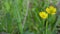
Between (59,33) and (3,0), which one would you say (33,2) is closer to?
(3,0)

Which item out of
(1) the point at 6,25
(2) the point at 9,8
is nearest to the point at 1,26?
(1) the point at 6,25

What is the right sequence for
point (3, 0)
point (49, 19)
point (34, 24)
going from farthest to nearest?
point (3, 0)
point (34, 24)
point (49, 19)

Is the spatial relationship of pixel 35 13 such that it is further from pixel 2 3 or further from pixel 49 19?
pixel 2 3

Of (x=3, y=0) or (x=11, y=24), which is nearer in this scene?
(x=11, y=24)

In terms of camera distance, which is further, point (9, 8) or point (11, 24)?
point (9, 8)

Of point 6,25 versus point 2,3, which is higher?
point 2,3

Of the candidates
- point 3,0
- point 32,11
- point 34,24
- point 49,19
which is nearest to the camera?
point 49,19

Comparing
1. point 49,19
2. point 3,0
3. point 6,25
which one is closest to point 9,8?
point 3,0

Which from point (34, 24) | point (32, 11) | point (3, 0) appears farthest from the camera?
point (3, 0)

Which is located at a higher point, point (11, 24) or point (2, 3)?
point (2, 3)
